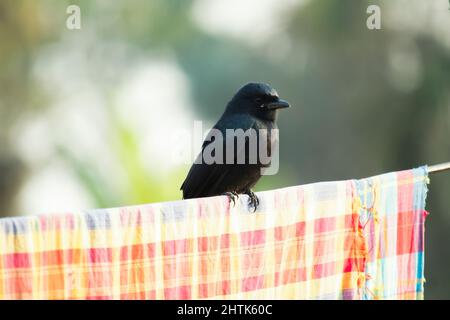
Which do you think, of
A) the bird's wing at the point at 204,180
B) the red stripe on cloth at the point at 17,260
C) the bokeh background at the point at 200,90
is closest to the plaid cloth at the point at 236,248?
the red stripe on cloth at the point at 17,260

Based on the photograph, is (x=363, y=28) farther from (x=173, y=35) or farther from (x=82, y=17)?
(x=82, y=17)

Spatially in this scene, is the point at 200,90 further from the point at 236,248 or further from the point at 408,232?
the point at 236,248

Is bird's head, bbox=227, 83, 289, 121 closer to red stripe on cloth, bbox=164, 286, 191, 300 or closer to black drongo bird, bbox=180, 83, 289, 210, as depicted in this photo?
black drongo bird, bbox=180, 83, 289, 210

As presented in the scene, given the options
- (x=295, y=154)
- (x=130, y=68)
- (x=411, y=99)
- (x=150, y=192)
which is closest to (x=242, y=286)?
(x=150, y=192)

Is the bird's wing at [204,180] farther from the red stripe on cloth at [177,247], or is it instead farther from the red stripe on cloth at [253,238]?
the red stripe on cloth at [177,247]

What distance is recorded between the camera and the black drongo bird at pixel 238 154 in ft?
Answer: 16.5

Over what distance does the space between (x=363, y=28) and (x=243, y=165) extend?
11171mm

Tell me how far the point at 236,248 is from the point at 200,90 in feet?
40.4

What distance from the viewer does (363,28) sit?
15664mm

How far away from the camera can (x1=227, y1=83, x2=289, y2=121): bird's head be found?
17.7ft

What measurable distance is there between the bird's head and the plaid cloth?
1736 millimetres

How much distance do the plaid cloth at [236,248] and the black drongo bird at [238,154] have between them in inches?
50.9

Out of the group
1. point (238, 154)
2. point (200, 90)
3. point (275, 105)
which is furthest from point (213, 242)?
point (200, 90)

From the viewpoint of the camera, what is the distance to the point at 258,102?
5.45m
